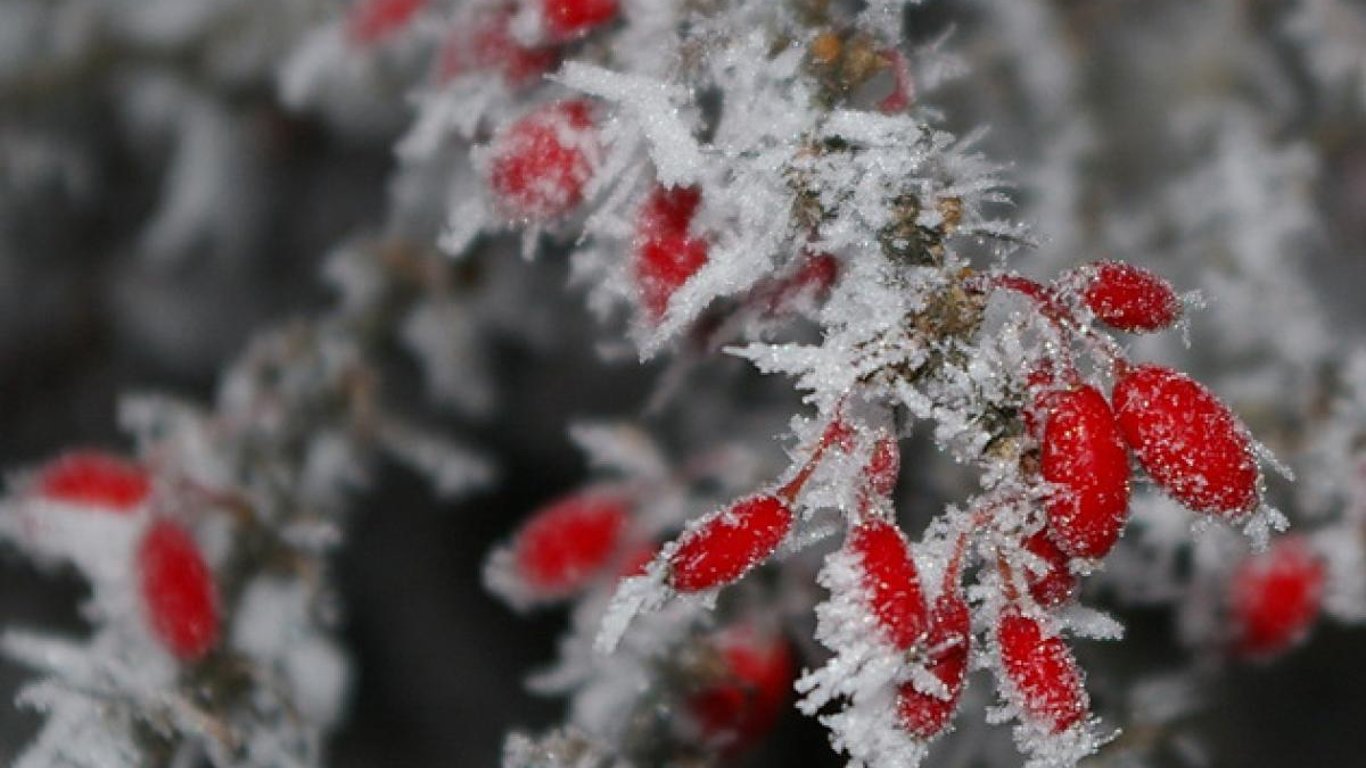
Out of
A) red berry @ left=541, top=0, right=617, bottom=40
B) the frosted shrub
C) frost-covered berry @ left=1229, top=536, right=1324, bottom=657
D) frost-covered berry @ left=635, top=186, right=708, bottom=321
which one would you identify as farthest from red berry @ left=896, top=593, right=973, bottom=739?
frost-covered berry @ left=1229, top=536, right=1324, bottom=657

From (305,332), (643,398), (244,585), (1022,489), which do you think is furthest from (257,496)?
(1022,489)

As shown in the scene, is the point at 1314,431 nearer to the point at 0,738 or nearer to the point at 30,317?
the point at 0,738

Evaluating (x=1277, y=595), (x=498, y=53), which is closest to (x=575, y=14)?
(x=498, y=53)

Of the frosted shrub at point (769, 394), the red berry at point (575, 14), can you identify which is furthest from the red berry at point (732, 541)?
the red berry at point (575, 14)

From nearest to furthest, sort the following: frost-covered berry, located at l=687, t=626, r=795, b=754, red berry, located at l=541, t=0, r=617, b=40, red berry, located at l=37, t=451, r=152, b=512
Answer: red berry, located at l=541, t=0, r=617, b=40, frost-covered berry, located at l=687, t=626, r=795, b=754, red berry, located at l=37, t=451, r=152, b=512

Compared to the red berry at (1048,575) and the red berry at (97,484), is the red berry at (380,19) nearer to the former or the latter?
the red berry at (97,484)

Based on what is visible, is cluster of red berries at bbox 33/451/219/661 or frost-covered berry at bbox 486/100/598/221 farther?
cluster of red berries at bbox 33/451/219/661

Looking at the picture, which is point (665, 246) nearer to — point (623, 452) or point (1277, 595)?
point (623, 452)

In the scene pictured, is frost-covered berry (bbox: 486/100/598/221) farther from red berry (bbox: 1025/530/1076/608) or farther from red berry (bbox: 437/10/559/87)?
red berry (bbox: 1025/530/1076/608)
